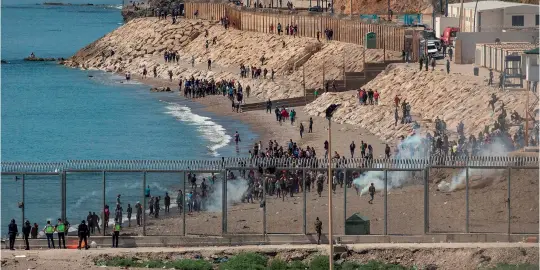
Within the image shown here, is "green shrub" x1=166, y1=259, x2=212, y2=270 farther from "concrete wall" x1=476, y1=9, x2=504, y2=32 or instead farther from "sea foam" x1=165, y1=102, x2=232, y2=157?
"concrete wall" x1=476, y1=9, x2=504, y2=32

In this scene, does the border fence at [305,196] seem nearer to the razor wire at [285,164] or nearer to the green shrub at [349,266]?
the razor wire at [285,164]

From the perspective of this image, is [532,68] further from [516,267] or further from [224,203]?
[516,267]

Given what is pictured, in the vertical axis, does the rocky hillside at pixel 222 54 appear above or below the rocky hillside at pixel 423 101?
above

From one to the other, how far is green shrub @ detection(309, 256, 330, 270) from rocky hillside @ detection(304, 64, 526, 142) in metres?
22.4

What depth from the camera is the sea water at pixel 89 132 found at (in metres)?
39.2

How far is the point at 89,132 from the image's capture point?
255 ft

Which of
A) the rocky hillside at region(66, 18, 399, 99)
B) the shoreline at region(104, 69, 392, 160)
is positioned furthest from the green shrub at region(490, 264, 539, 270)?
the rocky hillside at region(66, 18, 399, 99)

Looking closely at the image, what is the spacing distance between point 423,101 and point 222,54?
1375 inches

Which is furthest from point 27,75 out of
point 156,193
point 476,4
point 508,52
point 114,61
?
point 156,193

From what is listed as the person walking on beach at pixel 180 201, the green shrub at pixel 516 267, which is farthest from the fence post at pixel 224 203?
the green shrub at pixel 516 267

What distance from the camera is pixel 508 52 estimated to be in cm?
6475

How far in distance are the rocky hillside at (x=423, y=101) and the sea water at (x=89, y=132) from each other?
5011 mm

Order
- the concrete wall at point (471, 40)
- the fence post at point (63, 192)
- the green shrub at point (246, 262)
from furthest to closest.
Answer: the concrete wall at point (471, 40)
the fence post at point (63, 192)
the green shrub at point (246, 262)

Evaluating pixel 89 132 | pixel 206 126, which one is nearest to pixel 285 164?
pixel 206 126
